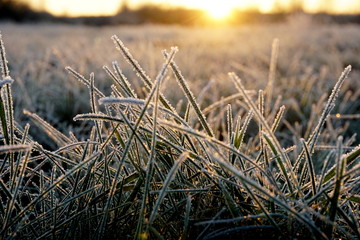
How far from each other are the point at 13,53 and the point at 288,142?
2.62m

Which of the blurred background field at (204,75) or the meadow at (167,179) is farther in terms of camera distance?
the blurred background field at (204,75)

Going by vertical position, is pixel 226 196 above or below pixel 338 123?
above

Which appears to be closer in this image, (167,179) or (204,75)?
(167,179)

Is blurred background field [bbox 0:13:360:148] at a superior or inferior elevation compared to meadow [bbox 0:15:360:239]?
inferior

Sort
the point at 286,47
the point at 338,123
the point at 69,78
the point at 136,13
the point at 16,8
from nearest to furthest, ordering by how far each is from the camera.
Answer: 1. the point at 338,123
2. the point at 69,78
3. the point at 286,47
4. the point at 16,8
5. the point at 136,13

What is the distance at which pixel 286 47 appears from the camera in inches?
167

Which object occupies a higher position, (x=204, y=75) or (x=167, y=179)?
(x=167, y=179)

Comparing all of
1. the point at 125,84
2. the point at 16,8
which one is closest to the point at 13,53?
the point at 125,84

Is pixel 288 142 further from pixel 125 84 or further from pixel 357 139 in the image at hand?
pixel 125 84

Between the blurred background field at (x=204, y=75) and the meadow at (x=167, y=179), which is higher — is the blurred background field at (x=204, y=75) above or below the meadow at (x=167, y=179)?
below

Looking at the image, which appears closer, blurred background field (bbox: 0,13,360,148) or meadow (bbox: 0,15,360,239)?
meadow (bbox: 0,15,360,239)

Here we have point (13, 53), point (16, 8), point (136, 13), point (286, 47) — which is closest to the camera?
point (13, 53)

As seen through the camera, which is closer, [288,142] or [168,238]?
[168,238]

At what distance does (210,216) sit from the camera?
1.97 ft
